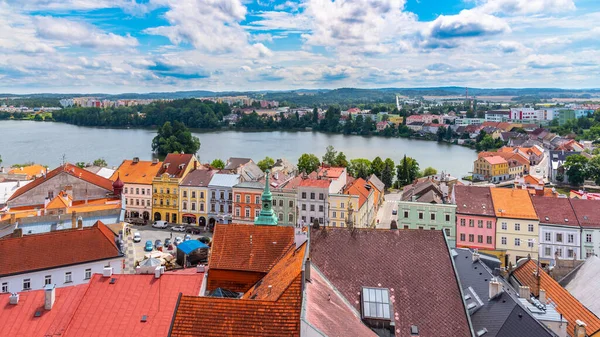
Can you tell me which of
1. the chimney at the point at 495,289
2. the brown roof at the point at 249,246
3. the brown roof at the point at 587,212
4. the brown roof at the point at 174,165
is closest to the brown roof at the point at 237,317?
the brown roof at the point at 249,246

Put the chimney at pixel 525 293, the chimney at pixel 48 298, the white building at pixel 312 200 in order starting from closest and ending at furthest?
the chimney at pixel 48 298
the chimney at pixel 525 293
the white building at pixel 312 200

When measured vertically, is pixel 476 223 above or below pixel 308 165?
below

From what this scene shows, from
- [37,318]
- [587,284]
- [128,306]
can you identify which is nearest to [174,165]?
[128,306]

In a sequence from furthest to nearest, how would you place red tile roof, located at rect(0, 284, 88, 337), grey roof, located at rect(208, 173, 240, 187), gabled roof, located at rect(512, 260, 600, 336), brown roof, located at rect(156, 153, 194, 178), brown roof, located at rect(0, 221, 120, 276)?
brown roof, located at rect(156, 153, 194, 178) → grey roof, located at rect(208, 173, 240, 187) → brown roof, located at rect(0, 221, 120, 276) → gabled roof, located at rect(512, 260, 600, 336) → red tile roof, located at rect(0, 284, 88, 337)

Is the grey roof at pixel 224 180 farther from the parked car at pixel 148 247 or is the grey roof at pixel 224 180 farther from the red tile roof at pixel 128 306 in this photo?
the red tile roof at pixel 128 306

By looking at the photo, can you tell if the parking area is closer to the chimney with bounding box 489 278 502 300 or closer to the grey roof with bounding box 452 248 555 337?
A: the grey roof with bounding box 452 248 555 337

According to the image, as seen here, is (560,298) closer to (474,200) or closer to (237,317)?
(237,317)

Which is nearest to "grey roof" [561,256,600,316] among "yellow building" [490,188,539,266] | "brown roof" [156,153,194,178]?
"yellow building" [490,188,539,266]
